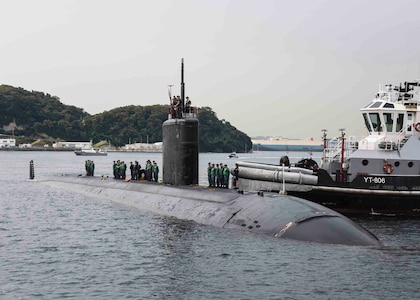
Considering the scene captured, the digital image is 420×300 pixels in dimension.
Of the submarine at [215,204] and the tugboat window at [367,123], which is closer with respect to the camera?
the submarine at [215,204]

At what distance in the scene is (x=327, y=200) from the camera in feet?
105

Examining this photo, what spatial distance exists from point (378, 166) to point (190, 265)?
60.2 ft

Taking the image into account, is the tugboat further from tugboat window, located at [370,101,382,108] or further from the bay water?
the bay water

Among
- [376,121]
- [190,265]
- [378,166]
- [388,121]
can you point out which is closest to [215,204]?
[190,265]

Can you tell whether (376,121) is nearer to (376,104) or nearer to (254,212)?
(376,104)

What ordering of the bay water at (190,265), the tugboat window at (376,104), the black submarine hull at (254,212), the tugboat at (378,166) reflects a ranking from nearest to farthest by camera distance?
the bay water at (190,265)
the black submarine hull at (254,212)
the tugboat at (378,166)
the tugboat window at (376,104)

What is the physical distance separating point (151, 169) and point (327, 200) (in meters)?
10.9

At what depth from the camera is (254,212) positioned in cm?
2152

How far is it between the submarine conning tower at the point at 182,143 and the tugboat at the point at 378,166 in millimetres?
5741

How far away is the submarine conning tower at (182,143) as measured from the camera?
27562mm

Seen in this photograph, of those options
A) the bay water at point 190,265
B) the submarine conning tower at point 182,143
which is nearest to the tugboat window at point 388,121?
the bay water at point 190,265

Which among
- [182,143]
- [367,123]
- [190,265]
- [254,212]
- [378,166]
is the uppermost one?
[367,123]

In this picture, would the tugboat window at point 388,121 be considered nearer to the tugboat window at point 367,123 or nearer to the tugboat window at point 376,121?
the tugboat window at point 376,121

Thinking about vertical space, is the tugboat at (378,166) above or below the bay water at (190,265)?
→ above
